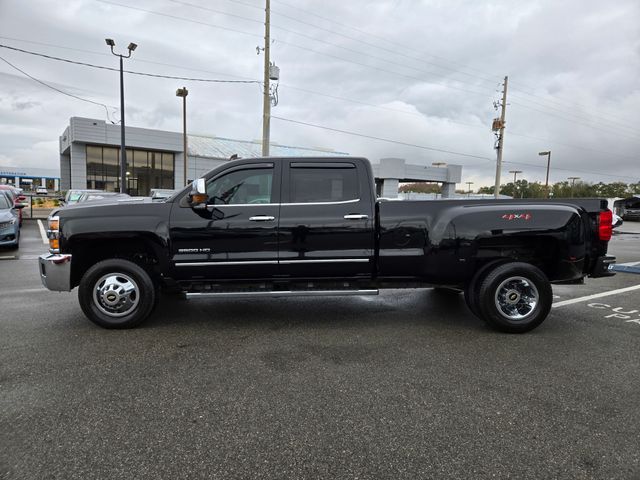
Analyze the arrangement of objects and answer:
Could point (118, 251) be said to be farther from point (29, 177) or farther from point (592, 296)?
point (29, 177)

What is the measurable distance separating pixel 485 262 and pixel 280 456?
3.53m

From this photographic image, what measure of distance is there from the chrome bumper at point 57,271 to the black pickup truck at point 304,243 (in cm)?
1

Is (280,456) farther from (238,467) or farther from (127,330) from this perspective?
(127,330)

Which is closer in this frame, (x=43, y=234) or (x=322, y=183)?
(x=322, y=183)

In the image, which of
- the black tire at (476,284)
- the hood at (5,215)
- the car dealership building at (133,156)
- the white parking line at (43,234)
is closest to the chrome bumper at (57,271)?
the black tire at (476,284)

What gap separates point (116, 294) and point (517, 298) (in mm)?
4484

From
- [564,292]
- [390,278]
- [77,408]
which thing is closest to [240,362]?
[77,408]

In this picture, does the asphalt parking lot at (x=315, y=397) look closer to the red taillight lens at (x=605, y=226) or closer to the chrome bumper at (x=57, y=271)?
the chrome bumper at (x=57, y=271)

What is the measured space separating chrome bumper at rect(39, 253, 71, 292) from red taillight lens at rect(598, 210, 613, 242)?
6022mm

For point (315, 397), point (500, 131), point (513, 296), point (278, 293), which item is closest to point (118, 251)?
point (278, 293)

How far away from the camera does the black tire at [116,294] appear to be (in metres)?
4.80

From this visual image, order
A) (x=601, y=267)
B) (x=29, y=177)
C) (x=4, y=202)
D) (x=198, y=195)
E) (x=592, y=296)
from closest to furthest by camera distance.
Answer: (x=198, y=195), (x=601, y=267), (x=592, y=296), (x=4, y=202), (x=29, y=177)

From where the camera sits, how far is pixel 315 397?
3.29 metres

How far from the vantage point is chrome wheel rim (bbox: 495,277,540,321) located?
494 cm
